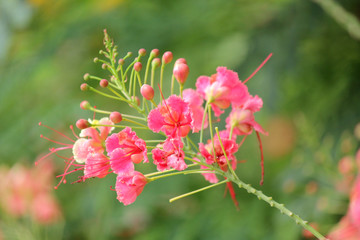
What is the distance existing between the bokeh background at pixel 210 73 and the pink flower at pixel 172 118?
889 mm

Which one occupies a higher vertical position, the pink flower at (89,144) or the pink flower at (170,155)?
the pink flower at (170,155)

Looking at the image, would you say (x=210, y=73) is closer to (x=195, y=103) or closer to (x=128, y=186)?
(x=195, y=103)

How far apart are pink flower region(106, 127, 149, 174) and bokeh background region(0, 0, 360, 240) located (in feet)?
3.00

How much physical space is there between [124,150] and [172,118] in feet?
0.31

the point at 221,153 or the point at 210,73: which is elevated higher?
the point at 221,153

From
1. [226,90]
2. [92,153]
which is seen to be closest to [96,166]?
[92,153]

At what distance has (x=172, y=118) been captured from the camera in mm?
737

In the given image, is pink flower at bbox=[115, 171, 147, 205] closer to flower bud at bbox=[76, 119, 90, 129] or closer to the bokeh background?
flower bud at bbox=[76, 119, 90, 129]

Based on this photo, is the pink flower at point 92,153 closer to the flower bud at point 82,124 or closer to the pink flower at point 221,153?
the flower bud at point 82,124

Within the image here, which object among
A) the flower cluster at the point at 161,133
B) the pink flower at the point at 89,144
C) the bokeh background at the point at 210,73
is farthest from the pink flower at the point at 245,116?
the bokeh background at the point at 210,73

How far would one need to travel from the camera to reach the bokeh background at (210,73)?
1624 millimetres

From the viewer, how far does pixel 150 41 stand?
192 centimetres

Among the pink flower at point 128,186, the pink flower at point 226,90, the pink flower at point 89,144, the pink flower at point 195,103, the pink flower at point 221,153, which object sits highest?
the pink flower at point 226,90

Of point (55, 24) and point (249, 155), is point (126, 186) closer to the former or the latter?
point (55, 24)
